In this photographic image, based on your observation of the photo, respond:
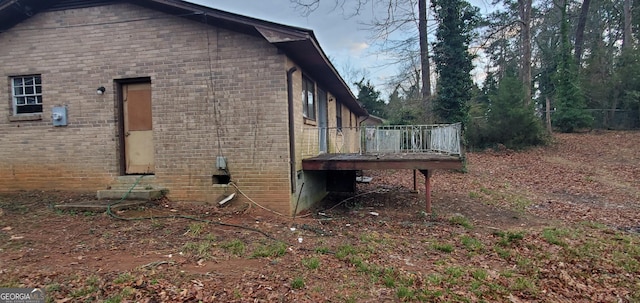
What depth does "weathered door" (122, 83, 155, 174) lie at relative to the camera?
25.8ft

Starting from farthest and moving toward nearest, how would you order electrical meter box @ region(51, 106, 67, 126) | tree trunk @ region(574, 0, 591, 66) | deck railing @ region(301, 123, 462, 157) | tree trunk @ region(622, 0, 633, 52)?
tree trunk @ region(622, 0, 633, 52)
tree trunk @ region(574, 0, 591, 66)
deck railing @ region(301, 123, 462, 157)
electrical meter box @ region(51, 106, 67, 126)

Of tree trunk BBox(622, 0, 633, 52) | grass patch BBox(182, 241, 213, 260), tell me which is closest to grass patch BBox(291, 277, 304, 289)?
grass patch BBox(182, 241, 213, 260)

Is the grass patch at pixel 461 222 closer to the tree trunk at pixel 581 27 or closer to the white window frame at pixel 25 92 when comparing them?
the white window frame at pixel 25 92

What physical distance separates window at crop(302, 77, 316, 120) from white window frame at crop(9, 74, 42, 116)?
601 cm

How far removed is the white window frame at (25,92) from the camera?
805cm

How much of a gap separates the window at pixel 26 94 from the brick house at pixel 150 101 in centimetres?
2

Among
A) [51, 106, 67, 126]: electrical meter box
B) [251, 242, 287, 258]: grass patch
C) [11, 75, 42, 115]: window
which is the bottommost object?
[251, 242, 287, 258]: grass patch

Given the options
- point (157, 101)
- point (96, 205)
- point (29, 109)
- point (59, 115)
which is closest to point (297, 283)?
point (96, 205)

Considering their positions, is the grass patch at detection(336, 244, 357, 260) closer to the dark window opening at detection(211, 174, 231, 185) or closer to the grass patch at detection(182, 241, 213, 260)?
the grass patch at detection(182, 241, 213, 260)

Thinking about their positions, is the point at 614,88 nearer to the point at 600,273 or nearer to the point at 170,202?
the point at 600,273

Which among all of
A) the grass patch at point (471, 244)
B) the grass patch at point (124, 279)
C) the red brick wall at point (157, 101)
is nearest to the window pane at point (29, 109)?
the red brick wall at point (157, 101)

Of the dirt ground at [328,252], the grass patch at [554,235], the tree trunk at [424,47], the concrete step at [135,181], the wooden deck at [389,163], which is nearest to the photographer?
the dirt ground at [328,252]

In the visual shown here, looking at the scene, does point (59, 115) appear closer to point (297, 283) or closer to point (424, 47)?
point (297, 283)

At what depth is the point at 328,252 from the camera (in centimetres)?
516
